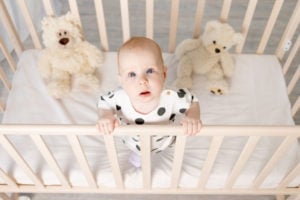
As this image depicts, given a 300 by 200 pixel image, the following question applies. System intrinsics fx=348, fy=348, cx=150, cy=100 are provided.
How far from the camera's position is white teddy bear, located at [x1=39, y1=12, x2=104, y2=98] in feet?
4.17

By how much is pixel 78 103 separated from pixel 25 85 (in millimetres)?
219

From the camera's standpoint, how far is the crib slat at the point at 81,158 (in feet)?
2.77

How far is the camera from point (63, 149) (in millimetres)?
1118

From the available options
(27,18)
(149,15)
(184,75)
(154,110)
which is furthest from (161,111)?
(27,18)

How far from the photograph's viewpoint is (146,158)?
92 cm

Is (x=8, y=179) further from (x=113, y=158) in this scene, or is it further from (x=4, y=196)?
(x=113, y=158)

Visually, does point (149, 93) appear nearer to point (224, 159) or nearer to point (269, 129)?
point (269, 129)

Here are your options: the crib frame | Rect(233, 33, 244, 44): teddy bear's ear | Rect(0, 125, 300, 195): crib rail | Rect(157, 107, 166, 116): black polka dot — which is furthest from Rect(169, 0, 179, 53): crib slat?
Rect(0, 125, 300, 195): crib rail

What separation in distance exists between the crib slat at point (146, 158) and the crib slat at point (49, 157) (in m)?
0.24

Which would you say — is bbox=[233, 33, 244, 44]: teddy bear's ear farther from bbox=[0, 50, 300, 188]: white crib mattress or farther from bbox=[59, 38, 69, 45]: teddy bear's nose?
bbox=[59, 38, 69, 45]: teddy bear's nose

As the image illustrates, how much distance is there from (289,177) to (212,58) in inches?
20.2

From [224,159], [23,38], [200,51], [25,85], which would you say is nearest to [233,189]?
[224,159]

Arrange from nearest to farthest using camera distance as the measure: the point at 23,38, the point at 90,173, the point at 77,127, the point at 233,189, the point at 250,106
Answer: the point at 77,127 < the point at 90,173 < the point at 233,189 < the point at 250,106 < the point at 23,38

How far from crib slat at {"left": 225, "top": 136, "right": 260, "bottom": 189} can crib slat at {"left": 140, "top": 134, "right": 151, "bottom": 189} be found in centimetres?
24
